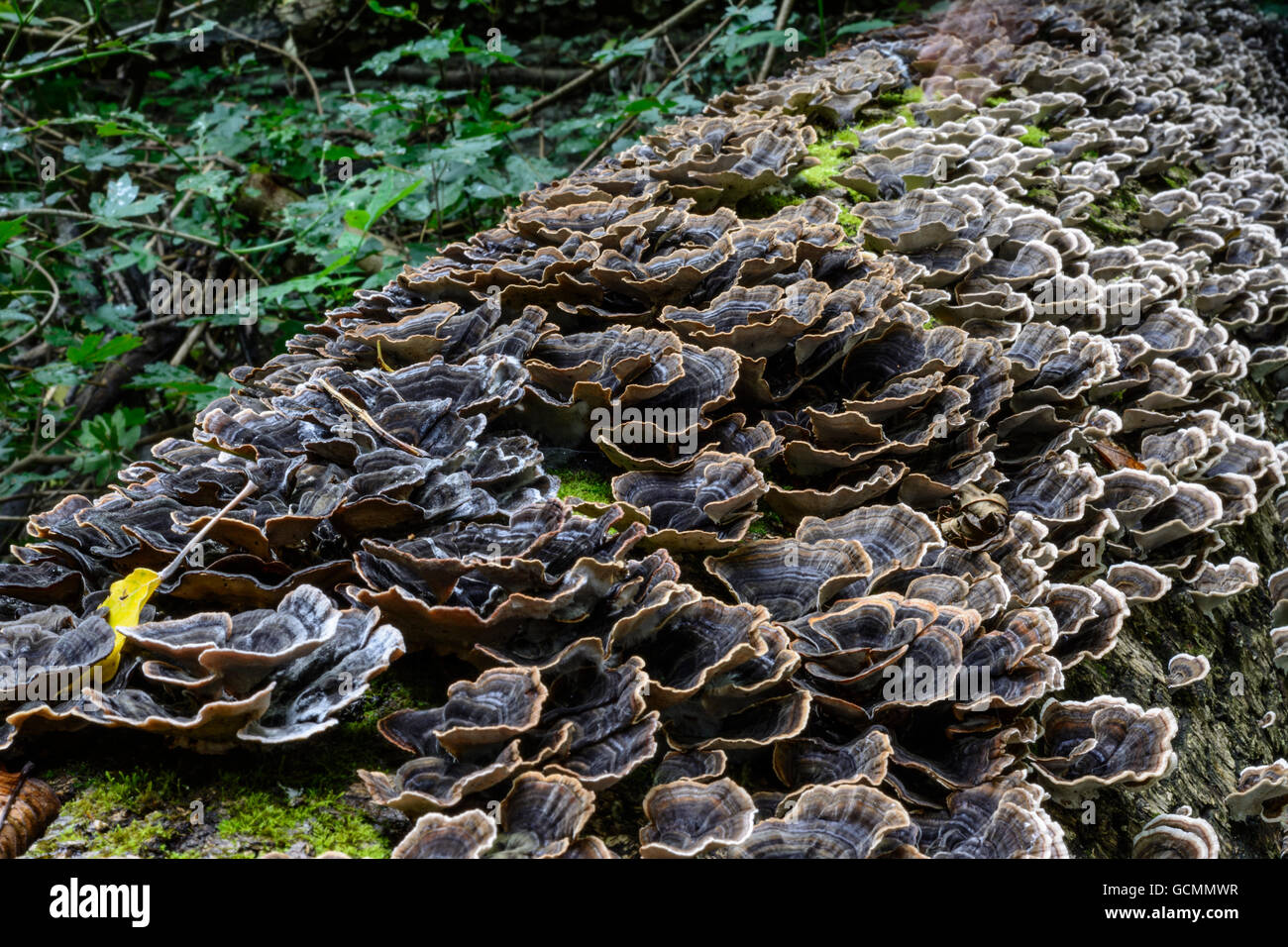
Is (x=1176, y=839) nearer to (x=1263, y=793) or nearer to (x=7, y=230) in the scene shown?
(x=1263, y=793)

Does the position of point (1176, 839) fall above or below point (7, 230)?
below

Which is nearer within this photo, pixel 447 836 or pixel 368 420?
pixel 447 836

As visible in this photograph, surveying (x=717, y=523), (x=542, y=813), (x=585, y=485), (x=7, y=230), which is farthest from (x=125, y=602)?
(x=7, y=230)

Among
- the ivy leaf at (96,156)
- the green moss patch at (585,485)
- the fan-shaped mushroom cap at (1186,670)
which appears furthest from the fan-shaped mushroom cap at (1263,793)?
the ivy leaf at (96,156)

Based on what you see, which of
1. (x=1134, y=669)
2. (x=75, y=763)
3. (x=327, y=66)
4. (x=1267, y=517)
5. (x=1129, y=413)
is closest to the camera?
(x=75, y=763)

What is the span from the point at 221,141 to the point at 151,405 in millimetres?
2816

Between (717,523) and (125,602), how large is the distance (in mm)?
1707

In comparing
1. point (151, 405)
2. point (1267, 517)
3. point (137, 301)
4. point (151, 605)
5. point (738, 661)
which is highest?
point (738, 661)

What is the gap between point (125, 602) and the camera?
2.24m

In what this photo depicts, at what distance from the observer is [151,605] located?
233 centimetres

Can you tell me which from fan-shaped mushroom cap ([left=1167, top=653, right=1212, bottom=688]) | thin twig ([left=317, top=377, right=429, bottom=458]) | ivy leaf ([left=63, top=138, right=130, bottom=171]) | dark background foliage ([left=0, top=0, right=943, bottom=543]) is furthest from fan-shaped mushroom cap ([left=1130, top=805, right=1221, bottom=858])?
ivy leaf ([left=63, top=138, right=130, bottom=171])

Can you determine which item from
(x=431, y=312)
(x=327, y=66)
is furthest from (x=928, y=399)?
(x=327, y=66)
